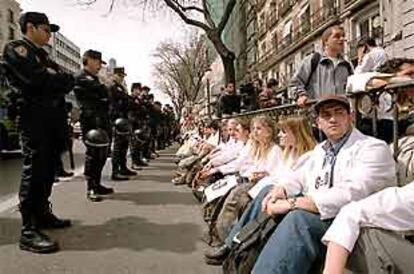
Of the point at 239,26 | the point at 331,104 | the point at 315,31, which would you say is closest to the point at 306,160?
the point at 331,104

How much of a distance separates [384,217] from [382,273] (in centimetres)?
33

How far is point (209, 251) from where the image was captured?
216 inches

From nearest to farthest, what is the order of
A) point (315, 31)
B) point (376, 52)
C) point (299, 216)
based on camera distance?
point (299, 216) < point (376, 52) < point (315, 31)

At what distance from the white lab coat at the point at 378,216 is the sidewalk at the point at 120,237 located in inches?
83.4

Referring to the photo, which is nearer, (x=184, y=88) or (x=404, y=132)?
(x=404, y=132)

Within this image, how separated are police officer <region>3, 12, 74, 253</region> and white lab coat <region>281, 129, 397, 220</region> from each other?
321cm

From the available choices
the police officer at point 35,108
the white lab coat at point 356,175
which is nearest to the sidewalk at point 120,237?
the police officer at point 35,108

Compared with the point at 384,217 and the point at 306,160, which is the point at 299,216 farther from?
the point at 306,160

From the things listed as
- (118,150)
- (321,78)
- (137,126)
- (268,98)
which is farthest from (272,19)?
(321,78)

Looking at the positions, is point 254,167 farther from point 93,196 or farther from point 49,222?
point 93,196

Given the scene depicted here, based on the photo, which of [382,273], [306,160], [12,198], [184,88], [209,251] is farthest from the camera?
[184,88]

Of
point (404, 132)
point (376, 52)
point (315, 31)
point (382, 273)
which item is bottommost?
point (382, 273)

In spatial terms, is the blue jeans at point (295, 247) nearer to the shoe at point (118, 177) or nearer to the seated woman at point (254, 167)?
the seated woman at point (254, 167)

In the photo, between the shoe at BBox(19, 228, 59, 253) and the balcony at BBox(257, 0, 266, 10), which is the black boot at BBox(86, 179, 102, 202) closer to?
the shoe at BBox(19, 228, 59, 253)
